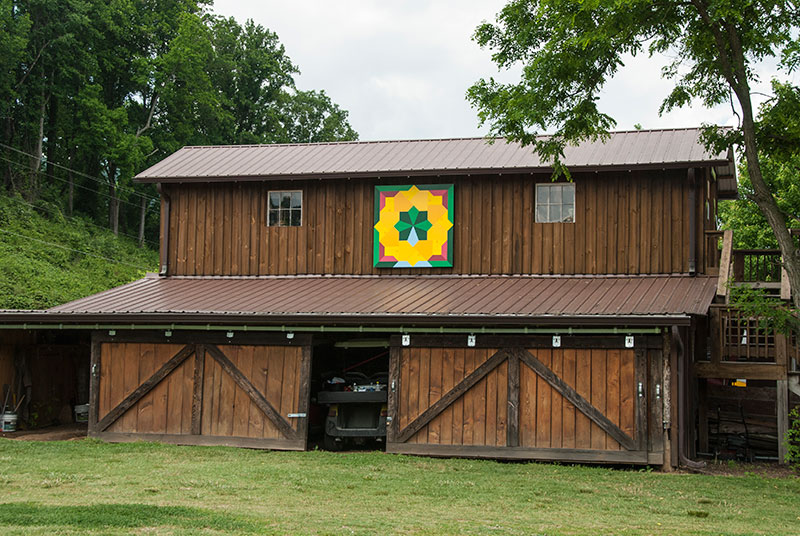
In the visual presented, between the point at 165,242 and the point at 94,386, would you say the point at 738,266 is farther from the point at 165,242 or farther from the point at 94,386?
the point at 94,386

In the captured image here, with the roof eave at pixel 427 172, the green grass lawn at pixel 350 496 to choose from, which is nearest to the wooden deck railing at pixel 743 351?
the green grass lawn at pixel 350 496

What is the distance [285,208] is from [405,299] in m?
4.54

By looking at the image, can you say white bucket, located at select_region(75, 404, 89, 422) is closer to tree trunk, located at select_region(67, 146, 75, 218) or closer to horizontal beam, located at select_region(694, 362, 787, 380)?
horizontal beam, located at select_region(694, 362, 787, 380)

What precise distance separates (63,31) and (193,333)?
29183mm

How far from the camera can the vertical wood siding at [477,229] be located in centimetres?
1762

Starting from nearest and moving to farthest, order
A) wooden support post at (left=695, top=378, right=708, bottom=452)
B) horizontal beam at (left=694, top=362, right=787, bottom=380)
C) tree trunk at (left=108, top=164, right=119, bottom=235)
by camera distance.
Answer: horizontal beam at (left=694, top=362, right=787, bottom=380) < wooden support post at (left=695, top=378, right=708, bottom=452) < tree trunk at (left=108, top=164, right=119, bottom=235)

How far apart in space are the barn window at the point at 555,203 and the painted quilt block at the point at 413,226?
182 cm

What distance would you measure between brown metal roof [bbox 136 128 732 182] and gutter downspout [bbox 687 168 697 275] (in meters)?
0.37

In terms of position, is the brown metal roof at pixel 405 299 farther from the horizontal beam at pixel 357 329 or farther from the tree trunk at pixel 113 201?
the tree trunk at pixel 113 201

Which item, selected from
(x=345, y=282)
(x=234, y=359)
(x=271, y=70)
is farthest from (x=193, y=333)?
(x=271, y=70)

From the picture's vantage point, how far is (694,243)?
1716 cm

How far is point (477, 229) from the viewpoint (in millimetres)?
18625

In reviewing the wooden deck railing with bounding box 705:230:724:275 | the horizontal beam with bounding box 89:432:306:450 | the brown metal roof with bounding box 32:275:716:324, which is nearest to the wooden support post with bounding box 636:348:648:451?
the brown metal roof with bounding box 32:275:716:324

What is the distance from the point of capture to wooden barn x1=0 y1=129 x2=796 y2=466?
14930 millimetres
